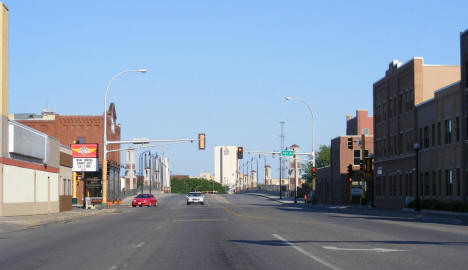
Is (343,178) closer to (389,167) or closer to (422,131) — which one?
(389,167)

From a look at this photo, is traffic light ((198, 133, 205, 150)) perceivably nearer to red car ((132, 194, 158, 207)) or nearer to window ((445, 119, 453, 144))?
window ((445, 119, 453, 144))

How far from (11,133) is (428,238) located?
93.5 ft

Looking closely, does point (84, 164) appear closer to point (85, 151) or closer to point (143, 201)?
point (85, 151)

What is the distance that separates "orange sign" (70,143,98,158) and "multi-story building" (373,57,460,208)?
1100 inches

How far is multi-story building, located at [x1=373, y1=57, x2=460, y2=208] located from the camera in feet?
208

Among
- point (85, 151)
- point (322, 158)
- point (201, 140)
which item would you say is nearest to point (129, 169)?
point (322, 158)

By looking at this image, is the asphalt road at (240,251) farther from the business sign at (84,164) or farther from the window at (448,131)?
the business sign at (84,164)

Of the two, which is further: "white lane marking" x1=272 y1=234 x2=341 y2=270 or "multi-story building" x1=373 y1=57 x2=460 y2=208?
"multi-story building" x1=373 y1=57 x2=460 y2=208

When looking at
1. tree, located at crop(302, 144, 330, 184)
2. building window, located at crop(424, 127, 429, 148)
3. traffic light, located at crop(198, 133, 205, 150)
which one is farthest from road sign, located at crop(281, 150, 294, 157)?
tree, located at crop(302, 144, 330, 184)

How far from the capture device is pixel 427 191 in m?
61.0

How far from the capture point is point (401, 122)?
68.2m

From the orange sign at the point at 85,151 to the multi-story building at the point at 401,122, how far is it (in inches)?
1100

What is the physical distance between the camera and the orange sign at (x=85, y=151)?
6604 centimetres

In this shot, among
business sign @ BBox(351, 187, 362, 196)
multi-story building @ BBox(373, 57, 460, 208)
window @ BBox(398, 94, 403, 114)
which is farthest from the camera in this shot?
business sign @ BBox(351, 187, 362, 196)
